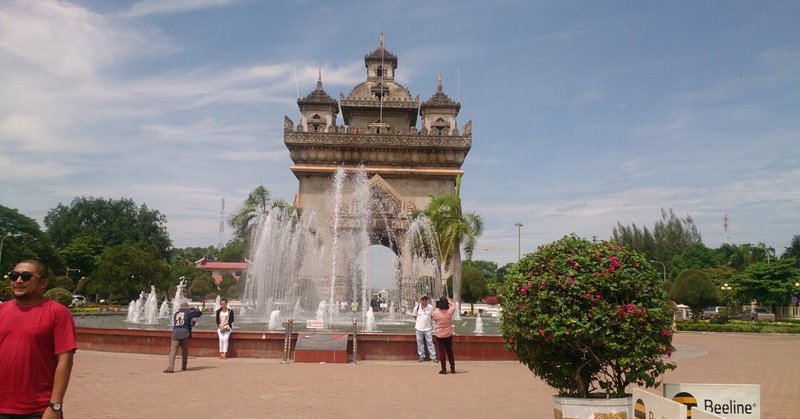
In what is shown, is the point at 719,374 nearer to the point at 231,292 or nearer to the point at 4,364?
the point at 4,364

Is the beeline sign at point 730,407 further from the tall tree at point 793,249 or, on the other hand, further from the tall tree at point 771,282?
the tall tree at point 793,249

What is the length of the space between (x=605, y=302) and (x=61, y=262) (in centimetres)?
6109

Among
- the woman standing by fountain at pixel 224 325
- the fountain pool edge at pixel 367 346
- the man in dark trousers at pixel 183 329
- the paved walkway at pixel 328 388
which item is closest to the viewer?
the paved walkway at pixel 328 388

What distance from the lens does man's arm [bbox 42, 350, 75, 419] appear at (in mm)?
4120

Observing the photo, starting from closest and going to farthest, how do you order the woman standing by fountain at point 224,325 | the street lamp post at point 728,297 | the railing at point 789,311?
the woman standing by fountain at point 224,325
the street lamp post at point 728,297
the railing at point 789,311

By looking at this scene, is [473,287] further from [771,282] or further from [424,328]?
[424,328]

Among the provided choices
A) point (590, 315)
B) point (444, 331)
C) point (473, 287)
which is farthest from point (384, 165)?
point (590, 315)

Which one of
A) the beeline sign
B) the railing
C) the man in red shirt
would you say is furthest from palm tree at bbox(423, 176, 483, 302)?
the railing

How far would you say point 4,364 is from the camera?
4164 millimetres

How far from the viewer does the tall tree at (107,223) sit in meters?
73.8

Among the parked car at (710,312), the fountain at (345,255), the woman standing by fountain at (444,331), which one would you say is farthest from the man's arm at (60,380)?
the parked car at (710,312)

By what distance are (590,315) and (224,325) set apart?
928 centimetres

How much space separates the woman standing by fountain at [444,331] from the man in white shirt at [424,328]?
123cm

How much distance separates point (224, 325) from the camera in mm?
13484
